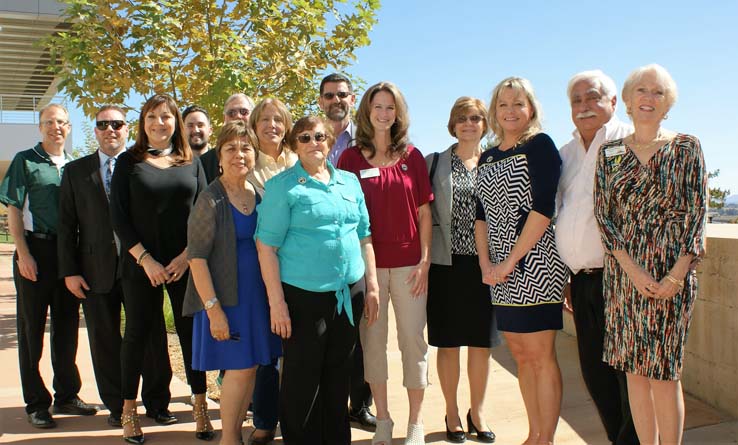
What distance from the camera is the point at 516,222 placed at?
3.72 metres

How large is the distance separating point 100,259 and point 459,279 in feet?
8.40

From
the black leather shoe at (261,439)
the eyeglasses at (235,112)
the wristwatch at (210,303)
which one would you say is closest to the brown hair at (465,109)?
the eyeglasses at (235,112)

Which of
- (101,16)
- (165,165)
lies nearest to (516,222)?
(165,165)

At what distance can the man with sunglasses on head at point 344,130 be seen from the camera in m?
4.70

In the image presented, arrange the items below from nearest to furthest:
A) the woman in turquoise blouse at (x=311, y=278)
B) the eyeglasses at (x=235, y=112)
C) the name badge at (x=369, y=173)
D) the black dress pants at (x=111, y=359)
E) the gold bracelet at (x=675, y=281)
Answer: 1. the gold bracelet at (x=675, y=281)
2. the woman in turquoise blouse at (x=311, y=278)
3. the name badge at (x=369, y=173)
4. the black dress pants at (x=111, y=359)
5. the eyeglasses at (x=235, y=112)

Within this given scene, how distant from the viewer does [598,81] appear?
3.61m

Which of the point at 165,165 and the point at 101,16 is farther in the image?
the point at 101,16

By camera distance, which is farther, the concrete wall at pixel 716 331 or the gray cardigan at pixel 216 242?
the concrete wall at pixel 716 331

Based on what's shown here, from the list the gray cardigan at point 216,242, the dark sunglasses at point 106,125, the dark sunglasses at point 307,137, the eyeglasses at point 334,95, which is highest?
the eyeglasses at point 334,95

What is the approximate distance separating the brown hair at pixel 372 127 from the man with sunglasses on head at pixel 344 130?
0.56 meters

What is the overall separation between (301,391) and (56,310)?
2409mm

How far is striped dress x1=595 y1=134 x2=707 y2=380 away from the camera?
3064 mm

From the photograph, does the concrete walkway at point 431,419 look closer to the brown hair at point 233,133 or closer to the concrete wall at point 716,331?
the concrete wall at point 716,331

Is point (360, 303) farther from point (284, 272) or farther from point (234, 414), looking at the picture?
point (234, 414)
